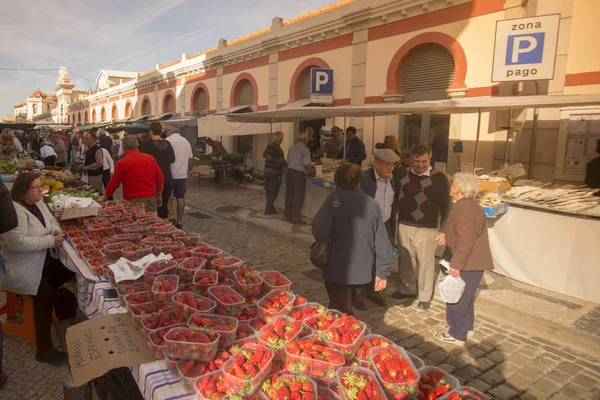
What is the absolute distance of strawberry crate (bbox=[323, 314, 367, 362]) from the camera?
2.29 metres

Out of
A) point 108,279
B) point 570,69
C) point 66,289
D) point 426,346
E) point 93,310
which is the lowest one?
point 426,346

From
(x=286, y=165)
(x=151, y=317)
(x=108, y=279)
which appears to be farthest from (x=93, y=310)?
(x=286, y=165)

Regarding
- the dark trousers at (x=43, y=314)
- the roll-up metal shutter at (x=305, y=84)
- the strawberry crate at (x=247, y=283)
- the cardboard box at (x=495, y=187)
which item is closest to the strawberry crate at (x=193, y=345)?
the strawberry crate at (x=247, y=283)

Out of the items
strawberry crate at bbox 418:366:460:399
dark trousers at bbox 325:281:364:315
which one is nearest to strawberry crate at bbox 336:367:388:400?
strawberry crate at bbox 418:366:460:399

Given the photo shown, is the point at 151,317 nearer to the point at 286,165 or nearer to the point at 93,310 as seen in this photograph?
the point at 93,310

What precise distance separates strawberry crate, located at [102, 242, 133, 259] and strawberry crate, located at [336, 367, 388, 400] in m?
2.64

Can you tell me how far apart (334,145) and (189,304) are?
10.7 meters

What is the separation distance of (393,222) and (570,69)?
5.00 m

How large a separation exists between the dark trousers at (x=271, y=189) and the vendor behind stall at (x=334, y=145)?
280 centimetres

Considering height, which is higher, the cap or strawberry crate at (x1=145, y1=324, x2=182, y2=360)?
the cap

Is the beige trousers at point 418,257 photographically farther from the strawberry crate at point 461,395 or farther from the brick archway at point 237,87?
the brick archway at point 237,87

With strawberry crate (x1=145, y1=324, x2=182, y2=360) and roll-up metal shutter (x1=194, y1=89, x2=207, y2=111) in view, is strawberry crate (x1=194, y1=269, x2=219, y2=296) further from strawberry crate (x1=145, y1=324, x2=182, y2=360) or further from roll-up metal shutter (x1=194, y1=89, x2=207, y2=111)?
roll-up metal shutter (x1=194, y1=89, x2=207, y2=111)

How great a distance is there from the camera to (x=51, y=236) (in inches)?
157

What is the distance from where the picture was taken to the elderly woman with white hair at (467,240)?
3.95m
